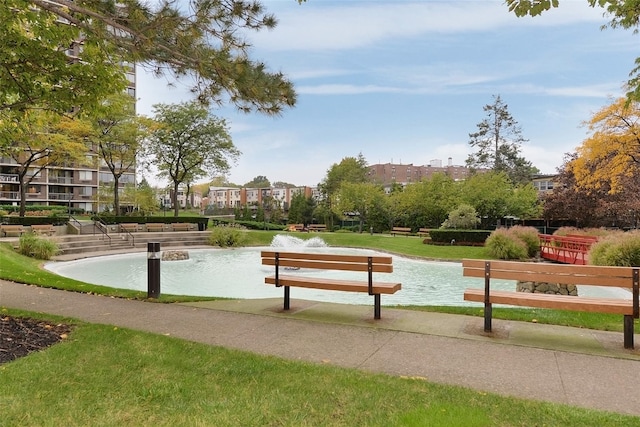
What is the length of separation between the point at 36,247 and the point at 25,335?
15.0 meters

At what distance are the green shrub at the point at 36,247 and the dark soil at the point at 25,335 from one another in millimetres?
13661

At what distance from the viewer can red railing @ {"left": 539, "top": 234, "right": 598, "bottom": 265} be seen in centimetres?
1656

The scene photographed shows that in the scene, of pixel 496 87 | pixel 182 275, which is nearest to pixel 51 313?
pixel 182 275

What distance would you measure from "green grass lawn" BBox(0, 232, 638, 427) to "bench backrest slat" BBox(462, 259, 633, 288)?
2066 mm

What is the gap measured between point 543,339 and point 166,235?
25.1 meters

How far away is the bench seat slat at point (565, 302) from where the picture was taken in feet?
14.7

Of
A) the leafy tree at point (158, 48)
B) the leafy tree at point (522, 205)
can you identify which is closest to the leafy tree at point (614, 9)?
the leafy tree at point (158, 48)

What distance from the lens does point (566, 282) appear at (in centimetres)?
473

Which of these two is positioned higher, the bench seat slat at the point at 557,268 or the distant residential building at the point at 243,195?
the distant residential building at the point at 243,195

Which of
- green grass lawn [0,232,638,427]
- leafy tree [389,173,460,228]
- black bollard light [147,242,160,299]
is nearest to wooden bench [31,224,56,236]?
black bollard light [147,242,160,299]

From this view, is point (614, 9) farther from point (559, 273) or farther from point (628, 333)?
point (628, 333)

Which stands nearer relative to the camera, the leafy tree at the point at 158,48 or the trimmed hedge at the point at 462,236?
the leafy tree at the point at 158,48

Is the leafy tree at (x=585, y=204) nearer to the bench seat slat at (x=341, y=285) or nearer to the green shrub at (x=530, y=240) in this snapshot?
the green shrub at (x=530, y=240)

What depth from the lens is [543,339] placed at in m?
4.85
